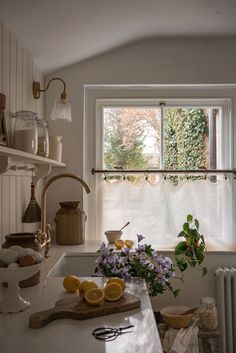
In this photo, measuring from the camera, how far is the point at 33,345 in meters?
0.79

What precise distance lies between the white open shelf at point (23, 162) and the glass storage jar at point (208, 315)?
3.86ft

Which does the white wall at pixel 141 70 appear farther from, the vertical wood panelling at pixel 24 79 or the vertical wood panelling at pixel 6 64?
the vertical wood panelling at pixel 6 64

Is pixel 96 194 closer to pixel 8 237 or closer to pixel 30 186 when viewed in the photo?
pixel 30 186

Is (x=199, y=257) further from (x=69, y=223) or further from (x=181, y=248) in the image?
(x=69, y=223)

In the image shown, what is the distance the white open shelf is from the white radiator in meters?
1.21

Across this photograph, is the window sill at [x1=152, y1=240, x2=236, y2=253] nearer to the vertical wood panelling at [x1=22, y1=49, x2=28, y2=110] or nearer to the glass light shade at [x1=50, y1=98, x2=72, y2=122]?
the glass light shade at [x1=50, y1=98, x2=72, y2=122]

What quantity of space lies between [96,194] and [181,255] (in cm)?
72

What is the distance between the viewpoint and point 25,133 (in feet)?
4.72

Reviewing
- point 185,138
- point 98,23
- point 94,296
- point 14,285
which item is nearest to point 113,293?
point 94,296

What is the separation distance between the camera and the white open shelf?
4.04 ft

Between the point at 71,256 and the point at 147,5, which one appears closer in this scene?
the point at 147,5

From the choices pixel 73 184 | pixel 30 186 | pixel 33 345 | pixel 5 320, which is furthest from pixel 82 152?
pixel 33 345

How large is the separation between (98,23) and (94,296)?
139 cm

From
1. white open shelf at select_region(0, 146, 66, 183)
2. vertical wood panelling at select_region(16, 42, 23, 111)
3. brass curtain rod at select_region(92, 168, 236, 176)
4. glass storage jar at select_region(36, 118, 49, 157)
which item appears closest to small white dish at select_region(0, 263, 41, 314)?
white open shelf at select_region(0, 146, 66, 183)
